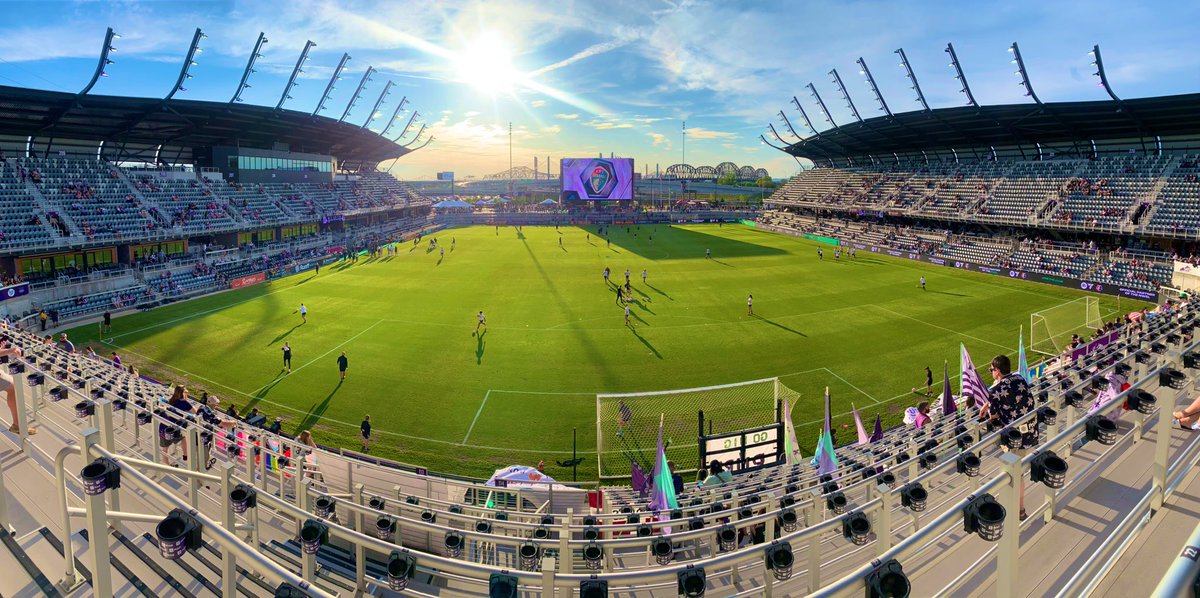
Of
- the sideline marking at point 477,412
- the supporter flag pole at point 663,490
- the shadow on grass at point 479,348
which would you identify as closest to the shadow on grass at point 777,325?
the shadow on grass at point 479,348

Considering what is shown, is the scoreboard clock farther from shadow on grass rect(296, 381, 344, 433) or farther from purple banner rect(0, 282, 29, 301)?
purple banner rect(0, 282, 29, 301)

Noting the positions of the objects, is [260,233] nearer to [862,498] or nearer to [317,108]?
[317,108]

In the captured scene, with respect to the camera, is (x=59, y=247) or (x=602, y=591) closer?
(x=602, y=591)

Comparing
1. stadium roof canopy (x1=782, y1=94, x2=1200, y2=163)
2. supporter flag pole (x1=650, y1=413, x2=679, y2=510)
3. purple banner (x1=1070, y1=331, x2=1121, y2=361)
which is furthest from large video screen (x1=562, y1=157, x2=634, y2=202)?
supporter flag pole (x1=650, y1=413, x2=679, y2=510)

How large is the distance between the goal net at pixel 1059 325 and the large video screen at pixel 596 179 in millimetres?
76776

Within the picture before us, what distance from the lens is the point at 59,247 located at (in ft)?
116

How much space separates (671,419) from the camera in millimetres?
18391

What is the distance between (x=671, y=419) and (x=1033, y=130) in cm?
6088

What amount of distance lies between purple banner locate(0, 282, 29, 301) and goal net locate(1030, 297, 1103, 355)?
50314mm

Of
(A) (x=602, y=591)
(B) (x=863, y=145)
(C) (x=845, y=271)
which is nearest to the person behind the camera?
(A) (x=602, y=591)

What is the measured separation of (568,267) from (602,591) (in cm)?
4533

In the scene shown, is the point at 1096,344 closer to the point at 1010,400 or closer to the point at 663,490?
the point at 1010,400

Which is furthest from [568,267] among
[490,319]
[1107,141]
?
[1107,141]

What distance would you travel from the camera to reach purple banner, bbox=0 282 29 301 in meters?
27.5
